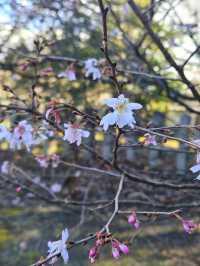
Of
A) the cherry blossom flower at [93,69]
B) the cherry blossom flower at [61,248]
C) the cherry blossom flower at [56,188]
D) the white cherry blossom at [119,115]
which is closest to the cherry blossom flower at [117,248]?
the cherry blossom flower at [61,248]

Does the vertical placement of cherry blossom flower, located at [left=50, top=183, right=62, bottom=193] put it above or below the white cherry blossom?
below

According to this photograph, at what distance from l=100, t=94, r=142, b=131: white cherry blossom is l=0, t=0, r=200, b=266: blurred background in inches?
40.0

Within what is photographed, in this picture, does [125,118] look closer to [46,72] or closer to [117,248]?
[117,248]

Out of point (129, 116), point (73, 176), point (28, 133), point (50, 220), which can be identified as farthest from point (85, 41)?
point (129, 116)

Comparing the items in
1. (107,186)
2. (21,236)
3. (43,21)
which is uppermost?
(43,21)

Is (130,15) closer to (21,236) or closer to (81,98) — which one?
(81,98)

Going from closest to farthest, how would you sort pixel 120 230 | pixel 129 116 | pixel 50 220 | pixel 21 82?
1. pixel 129 116
2. pixel 120 230
3. pixel 50 220
4. pixel 21 82

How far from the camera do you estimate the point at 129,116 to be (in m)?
A: 1.54

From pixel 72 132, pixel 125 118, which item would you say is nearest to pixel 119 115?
pixel 125 118

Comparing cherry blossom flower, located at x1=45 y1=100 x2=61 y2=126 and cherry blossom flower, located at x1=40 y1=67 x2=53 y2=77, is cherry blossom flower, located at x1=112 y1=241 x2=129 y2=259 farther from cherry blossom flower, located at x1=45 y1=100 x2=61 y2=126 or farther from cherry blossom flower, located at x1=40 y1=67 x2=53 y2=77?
cherry blossom flower, located at x1=40 y1=67 x2=53 y2=77

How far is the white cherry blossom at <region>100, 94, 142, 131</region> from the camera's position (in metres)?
1.53

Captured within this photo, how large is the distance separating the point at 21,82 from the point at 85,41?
1275mm

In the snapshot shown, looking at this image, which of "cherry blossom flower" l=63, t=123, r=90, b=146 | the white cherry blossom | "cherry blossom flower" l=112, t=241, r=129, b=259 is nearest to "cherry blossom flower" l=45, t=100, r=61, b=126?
"cherry blossom flower" l=63, t=123, r=90, b=146

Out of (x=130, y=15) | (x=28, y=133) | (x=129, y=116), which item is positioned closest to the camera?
(x=129, y=116)
